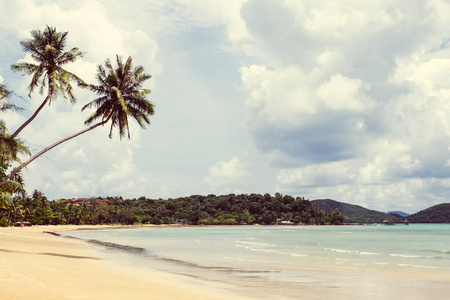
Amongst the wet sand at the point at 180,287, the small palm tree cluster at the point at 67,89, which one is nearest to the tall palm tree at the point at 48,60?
the small palm tree cluster at the point at 67,89

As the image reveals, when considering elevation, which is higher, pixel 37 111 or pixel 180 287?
pixel 37 111

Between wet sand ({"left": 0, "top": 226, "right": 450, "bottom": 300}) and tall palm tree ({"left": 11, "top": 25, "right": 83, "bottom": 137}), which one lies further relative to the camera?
tall palm tree ({"left": 11, "top": 25, "right": 83, "bottom": 137})

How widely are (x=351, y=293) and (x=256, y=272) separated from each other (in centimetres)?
677

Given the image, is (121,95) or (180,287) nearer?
(180,287)

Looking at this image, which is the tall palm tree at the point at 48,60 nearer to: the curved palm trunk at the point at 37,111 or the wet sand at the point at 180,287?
the curved palm trunk at the point at 37,111

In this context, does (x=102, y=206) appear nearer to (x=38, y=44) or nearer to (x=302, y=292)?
(x=38, y=44)

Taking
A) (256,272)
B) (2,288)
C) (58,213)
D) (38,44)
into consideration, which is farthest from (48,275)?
(58,213)

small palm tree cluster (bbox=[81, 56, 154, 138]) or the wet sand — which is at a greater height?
small palm tree cluster (bbox=[81, 56, 154, 138])

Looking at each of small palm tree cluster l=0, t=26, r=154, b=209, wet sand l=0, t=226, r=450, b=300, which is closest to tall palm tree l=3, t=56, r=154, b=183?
small palm tree cluster l=0, t=26, r=154, b=209

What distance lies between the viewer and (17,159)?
20.8 meters

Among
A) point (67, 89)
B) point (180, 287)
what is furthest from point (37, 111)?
point (180, 287)

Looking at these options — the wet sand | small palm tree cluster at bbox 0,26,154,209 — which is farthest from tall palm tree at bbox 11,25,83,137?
the wet sand

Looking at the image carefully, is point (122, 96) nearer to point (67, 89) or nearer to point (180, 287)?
point (67, 89)

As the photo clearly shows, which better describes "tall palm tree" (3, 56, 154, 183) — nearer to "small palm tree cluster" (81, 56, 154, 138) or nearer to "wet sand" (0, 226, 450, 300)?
"small palm tree cluster" (81, 56, 154, 138)
